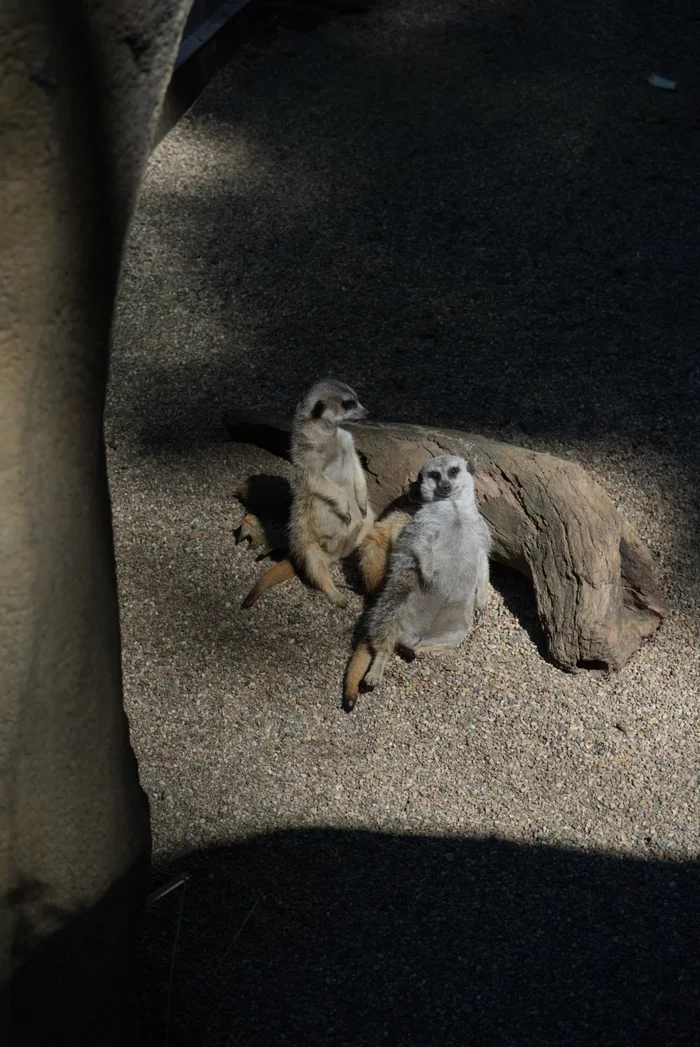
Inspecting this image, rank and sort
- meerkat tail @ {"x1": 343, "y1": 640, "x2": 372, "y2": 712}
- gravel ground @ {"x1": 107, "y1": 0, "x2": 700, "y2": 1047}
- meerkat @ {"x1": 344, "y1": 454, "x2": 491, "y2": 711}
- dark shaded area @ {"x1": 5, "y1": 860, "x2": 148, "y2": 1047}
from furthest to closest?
meerkat @ {"x1": 344, "y1": 454, "x2": 491, "y2": 711} < meerkat tail @ {"x1": 343, "y1": 640, "x2": 372, "y2": 712} < gravel ground @ {"x1": 107, "y1": 0, "x2": 700, "y2": 1047} < dark shaded area @ {"x1": 5, "y1": 860, "x2": 148, "y2": 1047}

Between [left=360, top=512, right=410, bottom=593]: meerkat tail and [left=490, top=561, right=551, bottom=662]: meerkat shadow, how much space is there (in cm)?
27

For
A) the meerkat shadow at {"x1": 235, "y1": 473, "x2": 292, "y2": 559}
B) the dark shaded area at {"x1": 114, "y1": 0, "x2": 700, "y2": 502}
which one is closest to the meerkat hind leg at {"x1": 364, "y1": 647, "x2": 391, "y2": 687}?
the meerkat shadow at {"x1": 235, "y1": 473, "x2": 292, "y2": 559}

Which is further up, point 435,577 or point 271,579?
point 435,577

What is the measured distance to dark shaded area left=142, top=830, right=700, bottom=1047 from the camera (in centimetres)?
184

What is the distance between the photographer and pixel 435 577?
2646mm

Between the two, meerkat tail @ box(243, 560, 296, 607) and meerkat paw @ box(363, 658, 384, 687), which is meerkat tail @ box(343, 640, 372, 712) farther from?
meerkat tail @ box(243, 560, 296, 607)

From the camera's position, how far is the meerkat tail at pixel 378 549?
2.82 meters

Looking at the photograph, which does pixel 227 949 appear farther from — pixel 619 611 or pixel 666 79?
pixel 666 79

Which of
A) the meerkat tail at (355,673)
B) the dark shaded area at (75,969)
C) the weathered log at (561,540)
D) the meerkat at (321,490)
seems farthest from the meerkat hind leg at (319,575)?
the dark shaded area at (75,969)

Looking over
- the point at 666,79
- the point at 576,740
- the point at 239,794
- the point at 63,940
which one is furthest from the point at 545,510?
the point at 666,79

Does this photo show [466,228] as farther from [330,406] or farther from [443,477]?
[443,477]

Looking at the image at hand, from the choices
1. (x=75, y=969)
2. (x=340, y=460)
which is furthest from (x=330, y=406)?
(x=75, y=969)

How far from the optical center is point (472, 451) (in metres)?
2.86

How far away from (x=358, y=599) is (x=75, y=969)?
1446 mm
